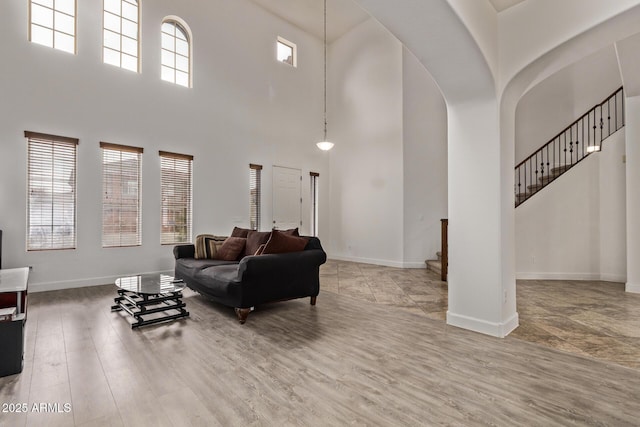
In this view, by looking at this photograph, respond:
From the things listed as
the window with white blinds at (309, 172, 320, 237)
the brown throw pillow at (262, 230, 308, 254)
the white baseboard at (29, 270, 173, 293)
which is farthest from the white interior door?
the brown throw pillow at (262, 230, 308, 254)

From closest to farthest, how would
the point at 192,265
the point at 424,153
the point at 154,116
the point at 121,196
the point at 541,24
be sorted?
1. the point at 541,24
2. the point at 192,265
3. the point at 121,196
4. the point at 154,116
5. the point at 424,153

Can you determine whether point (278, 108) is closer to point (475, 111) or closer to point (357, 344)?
point (475, 111)

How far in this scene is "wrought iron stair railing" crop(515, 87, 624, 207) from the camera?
6352 millimetres

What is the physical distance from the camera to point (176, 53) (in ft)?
20.1

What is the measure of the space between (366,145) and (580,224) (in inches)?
179

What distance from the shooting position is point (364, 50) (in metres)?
7.96

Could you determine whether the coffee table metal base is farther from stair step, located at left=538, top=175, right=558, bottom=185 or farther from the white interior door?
stair step, located at left=538, top=175, right=558, bottom=185

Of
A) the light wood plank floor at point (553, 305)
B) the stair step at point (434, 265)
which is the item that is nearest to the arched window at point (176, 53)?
the light wood plank floor at point (553, 305)

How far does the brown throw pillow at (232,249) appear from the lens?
4.69m

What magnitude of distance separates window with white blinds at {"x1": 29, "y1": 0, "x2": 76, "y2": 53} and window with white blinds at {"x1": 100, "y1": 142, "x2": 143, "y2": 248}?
5.34ft

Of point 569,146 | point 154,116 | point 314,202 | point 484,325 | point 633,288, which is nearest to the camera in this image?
point 484,325

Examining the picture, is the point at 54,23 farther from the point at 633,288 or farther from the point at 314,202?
the point at 633,288

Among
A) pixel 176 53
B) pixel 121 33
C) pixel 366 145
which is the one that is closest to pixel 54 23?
pixel 121 33

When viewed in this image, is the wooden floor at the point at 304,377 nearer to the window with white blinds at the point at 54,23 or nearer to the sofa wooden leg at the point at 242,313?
the sofa wooden leg at the point at 242,313
